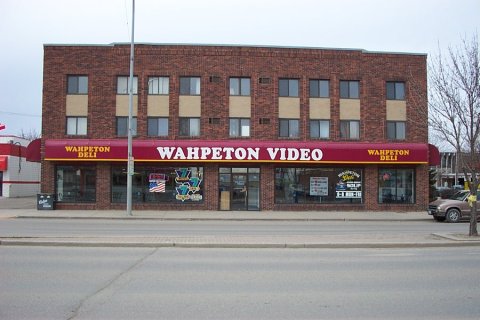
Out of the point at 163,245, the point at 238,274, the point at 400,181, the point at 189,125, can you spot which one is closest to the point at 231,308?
the point at 238,274

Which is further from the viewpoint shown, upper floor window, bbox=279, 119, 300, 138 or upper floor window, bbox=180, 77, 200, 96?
upper floor window, bbox=279, 119, 300, 138

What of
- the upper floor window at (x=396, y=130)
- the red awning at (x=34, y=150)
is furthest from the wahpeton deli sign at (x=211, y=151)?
the upper floor window at (x=396, y=130)

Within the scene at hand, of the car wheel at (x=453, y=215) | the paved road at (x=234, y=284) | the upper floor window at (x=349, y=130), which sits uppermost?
the upper floor window at (x=349, y=130)

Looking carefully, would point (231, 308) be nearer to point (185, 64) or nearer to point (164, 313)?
point (164, 313)

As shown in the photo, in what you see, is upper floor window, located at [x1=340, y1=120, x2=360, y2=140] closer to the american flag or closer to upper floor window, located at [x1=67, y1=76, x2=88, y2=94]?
the american flag

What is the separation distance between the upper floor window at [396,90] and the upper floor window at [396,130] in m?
1.52

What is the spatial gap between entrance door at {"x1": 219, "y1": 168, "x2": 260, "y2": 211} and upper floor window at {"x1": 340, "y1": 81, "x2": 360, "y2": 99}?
6944 millimetres

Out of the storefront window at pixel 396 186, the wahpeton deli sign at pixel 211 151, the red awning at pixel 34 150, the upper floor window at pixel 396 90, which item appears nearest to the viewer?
the wahpeton deli sign at pixel 211 151

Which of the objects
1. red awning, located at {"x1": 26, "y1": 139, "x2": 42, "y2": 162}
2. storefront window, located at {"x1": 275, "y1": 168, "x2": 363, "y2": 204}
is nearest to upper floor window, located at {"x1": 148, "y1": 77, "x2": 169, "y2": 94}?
red awning, located at {"x1": 26, "y1": 139, "x2": 42, "y2": 162}

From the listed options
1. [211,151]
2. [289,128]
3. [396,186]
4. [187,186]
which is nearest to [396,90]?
[396,186]

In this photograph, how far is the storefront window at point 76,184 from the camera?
28.9 metres

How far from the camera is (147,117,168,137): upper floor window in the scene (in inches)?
1140

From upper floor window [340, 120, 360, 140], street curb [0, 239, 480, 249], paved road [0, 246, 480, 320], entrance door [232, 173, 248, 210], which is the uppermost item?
upper floor window [340, 120, 360, 140]

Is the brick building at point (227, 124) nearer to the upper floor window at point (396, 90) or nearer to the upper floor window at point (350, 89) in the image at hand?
the upper floor window at point (350, 89)
